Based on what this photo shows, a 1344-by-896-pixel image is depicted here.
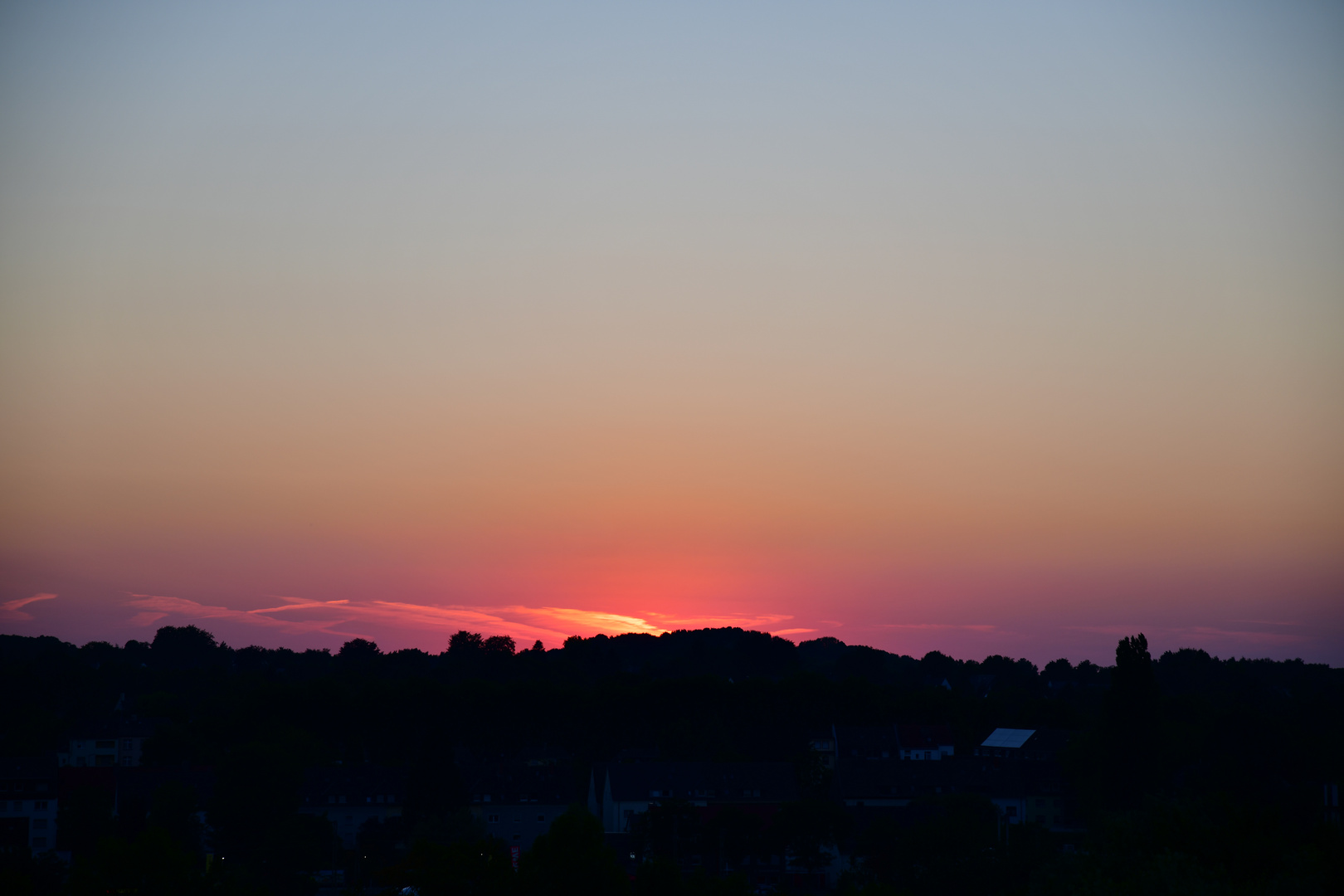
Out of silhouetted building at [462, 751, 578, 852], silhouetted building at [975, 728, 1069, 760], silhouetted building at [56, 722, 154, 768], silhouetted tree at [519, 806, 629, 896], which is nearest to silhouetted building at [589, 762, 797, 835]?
silhouetted building at [462, 751, 578, 852]

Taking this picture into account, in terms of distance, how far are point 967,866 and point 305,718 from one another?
98.8 m

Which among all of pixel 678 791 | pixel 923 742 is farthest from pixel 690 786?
pixel 923 742

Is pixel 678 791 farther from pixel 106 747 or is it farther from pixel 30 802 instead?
pixel 106 747

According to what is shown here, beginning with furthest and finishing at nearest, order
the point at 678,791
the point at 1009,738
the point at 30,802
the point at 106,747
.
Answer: the point at 106,747
the point at 1009,738
the point at 678,791
the point at 30,802

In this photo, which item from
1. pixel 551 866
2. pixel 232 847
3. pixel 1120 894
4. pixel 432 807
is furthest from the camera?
pixel 432 807

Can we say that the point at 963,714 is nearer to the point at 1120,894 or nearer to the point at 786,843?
the point at 786,843

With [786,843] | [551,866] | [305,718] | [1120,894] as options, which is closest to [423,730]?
[305,718]

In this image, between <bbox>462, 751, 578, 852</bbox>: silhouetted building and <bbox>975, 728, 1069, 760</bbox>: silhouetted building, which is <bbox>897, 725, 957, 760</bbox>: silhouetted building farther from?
<bbox>462, 751, 578, 852</bbox>: silhouetted building

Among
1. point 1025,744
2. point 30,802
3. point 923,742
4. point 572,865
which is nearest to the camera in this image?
point 572,865

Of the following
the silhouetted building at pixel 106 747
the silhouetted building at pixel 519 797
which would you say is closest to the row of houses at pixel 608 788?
the silhouetted building at pixel 519 797

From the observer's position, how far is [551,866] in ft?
195

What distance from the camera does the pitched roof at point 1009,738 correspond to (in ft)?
493

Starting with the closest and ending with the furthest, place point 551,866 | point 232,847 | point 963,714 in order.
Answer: point 551,866 → point 232,847 → point 963,714

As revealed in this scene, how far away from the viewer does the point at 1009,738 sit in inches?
6058
